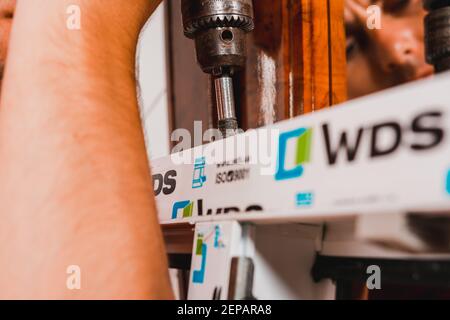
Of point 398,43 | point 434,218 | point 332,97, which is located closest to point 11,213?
point 434,218

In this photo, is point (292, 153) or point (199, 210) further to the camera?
point (199, 210)

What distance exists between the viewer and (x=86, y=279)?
365 millimetres

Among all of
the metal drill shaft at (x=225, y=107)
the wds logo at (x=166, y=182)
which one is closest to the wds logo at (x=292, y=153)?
the wds logo at (x=166, y=182)

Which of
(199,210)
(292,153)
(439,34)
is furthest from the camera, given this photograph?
(439,34)

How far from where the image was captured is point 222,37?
666mm

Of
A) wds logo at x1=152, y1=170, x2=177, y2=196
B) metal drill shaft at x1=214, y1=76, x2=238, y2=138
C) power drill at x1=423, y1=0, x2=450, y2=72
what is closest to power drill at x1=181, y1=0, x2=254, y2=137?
metal drill shaft at x1=214, y1=76, x2=238, y2=138

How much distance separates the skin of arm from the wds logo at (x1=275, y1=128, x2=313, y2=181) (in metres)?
0.11

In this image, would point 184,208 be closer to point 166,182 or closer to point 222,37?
point 166,182

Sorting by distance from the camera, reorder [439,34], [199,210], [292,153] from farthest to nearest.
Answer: [439,34]
[199,210]
[292,153]

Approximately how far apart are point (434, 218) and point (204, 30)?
0.44m

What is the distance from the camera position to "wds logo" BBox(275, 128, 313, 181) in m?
0.36

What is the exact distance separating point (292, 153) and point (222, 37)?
0.34 metres

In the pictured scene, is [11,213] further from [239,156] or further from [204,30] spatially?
[204,30]

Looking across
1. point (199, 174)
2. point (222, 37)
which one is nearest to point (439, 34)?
point (222, 37)
